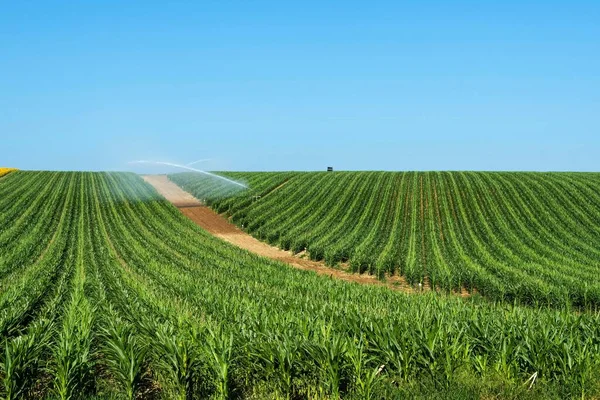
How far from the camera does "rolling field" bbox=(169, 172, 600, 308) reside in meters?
30.1

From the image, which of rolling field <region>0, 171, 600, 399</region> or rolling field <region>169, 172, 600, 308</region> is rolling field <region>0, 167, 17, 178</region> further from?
rolling field <region>0, 171, 600, 399</region>

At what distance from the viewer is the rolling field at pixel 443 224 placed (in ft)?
98.8

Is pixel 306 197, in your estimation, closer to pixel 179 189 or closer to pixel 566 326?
pixel 179 189

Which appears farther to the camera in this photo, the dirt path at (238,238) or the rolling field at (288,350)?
the dirt path at (238,238)

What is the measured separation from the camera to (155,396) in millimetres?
11266

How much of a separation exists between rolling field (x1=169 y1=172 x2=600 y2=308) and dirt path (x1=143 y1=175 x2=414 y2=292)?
868 mm

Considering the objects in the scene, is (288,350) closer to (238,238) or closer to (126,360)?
(126,360)

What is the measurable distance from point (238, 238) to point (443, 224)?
1864 centimetres

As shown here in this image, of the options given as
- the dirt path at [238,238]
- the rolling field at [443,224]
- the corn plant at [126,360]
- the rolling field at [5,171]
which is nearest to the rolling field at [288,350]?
the corn plant at [126,360]

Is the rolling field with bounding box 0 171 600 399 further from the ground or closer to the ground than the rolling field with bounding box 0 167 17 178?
closer to the ground

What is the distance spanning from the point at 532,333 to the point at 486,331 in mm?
942

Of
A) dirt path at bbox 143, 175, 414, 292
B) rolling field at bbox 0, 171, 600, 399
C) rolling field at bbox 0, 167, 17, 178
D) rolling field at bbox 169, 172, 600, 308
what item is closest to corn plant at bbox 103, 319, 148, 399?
rolling field at bbox 0, 171, 600, 399

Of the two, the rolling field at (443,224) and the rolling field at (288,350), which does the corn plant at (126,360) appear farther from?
the rolling field at (443,224)

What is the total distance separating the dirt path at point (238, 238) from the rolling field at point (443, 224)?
868 millimetres
